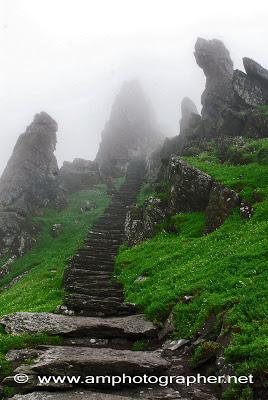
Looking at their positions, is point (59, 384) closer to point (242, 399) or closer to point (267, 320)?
point (242, 399)

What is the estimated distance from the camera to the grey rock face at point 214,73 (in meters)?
82.7

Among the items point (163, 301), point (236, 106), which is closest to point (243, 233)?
point (163, 301)

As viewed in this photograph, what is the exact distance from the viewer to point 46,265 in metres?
44.9

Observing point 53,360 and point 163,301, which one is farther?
point 163,301

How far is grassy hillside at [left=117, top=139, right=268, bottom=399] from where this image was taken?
1513 centimetres

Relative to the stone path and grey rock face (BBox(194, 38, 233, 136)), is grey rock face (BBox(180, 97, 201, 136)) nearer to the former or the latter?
grey rock face (BBox(194, 38, 233, 136))

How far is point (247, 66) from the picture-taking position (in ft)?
227

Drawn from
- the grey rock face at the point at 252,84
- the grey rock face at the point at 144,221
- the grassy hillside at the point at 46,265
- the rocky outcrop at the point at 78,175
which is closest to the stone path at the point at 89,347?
the grassy hillside at the point at 46,265

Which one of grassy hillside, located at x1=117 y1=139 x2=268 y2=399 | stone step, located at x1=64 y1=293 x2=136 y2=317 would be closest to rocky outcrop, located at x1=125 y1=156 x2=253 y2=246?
grassy hillside, located at x1=117 y1=139 x2=268 y2=399

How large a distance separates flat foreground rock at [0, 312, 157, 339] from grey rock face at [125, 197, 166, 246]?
65.1 ft

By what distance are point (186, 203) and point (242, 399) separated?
30202 millimetres

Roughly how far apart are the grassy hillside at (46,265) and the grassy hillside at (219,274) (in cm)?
574

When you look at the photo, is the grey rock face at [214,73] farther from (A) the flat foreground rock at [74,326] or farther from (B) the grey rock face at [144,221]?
(A) the flat foreground rock at [74,326]

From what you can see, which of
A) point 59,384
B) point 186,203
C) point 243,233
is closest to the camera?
point 59,384
